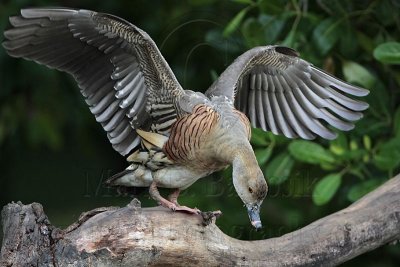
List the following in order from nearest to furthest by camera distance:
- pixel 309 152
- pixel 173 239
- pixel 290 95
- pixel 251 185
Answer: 1. pixel 173 239
2. pixel 251 185
3. pixel 290 95
4. pixel 309 152

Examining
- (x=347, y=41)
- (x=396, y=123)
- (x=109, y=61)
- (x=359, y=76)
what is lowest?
(x=396, y=123)

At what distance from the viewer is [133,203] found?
3348 mm

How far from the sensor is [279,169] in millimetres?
4695

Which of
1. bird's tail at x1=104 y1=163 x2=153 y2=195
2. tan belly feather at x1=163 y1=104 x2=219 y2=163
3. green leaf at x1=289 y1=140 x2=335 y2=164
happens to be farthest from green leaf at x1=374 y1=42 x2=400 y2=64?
bird's tail at x1=104 y1=163 x2=153 y2=195

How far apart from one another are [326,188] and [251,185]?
115 cm

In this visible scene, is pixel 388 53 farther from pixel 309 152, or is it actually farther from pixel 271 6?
pixel 271 6

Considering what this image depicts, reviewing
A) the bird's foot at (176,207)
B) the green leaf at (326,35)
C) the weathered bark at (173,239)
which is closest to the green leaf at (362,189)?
the weathered bark at (173,239)

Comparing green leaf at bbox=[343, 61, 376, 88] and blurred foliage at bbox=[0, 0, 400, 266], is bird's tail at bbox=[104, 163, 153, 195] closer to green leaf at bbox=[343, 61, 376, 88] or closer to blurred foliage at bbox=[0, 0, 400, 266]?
blurred foliage at bbox=[0, 0, 400, 266]

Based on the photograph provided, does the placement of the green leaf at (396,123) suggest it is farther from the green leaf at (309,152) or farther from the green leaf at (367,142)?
the green leaf at (309,152)

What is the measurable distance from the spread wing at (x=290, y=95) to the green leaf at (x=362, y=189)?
1.55 ft

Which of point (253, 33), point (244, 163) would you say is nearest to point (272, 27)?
point (253, 33)

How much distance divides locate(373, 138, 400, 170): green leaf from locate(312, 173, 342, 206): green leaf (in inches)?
9.7

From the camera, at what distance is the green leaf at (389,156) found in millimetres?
4406

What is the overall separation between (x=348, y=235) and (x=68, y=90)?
10.7 ft
